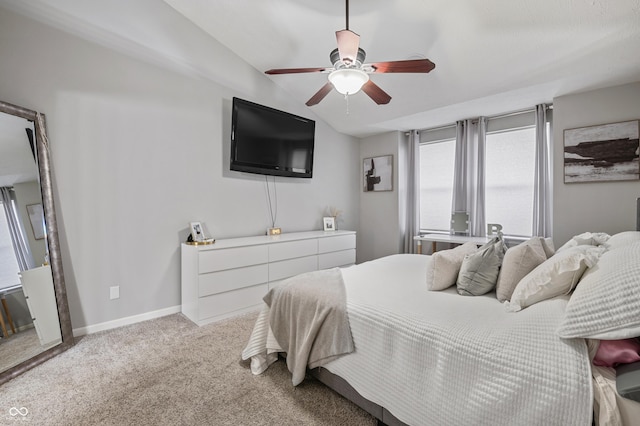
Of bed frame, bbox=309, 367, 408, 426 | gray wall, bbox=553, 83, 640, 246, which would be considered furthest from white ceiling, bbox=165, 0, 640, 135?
bed frame, bbox=309, 367, 408, 426

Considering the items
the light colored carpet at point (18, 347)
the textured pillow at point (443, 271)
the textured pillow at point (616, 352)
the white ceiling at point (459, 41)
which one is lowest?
the light colored carpet at point (18, 347)

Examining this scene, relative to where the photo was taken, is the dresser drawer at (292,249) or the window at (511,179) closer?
the dresser drawer at (292,249)

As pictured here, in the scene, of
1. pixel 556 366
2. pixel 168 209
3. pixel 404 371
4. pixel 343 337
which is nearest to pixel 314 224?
pixel 168 209

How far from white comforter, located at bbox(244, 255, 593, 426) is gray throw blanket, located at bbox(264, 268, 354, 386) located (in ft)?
0.23

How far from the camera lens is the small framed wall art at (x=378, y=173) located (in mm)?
4785

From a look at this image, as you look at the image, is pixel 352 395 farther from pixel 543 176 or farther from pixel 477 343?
pixel 543 176

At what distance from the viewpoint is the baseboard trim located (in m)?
2.55

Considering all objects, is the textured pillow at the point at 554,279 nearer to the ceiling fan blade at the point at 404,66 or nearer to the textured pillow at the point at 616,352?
the textured pillow at the point at 616,352

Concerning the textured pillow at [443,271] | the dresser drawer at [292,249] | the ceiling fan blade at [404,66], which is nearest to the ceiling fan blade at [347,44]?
the ceiling fan blade at [404,66]

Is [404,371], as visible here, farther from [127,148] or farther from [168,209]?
[127,148]

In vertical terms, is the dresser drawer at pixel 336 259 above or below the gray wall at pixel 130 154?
below

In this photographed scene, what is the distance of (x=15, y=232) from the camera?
6.75ft

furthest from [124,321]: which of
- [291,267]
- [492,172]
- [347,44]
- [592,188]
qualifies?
[592,188]

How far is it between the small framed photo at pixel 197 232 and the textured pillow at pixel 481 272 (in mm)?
2492
